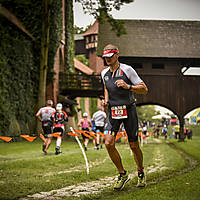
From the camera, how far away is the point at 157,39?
2920 cm

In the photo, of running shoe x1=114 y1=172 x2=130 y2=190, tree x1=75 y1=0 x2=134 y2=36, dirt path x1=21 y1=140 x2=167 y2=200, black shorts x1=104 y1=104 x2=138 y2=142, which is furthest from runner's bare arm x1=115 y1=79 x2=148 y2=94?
tree x1=75 y1=0 x2=134 y2=36

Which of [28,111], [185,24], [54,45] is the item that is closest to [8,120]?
[28,111]

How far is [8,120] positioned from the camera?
59.7 feet

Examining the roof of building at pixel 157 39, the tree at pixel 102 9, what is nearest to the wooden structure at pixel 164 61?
the roof of building at pixel 157 39

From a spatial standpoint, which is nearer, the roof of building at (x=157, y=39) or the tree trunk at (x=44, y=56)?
the tree trunk at (x=44, y=56)

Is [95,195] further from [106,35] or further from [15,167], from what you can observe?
[106,35]

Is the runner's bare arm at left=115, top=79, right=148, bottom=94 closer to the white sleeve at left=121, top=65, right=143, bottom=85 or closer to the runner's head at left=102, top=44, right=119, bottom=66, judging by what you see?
the white sleeve at left=121, top=65, right=143, bottom=85

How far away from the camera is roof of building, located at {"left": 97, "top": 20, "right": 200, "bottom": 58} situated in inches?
1069

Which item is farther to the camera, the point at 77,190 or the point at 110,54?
the point at 77,190

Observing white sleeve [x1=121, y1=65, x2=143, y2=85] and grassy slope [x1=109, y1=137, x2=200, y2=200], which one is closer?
grassy slope [x1=109, y1=137, x2=200, y2=200]

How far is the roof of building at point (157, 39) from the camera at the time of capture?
27148 millimetres

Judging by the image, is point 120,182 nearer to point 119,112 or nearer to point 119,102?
point 119,112

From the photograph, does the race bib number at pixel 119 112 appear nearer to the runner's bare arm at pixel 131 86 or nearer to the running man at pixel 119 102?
the running man at pixel 119 102

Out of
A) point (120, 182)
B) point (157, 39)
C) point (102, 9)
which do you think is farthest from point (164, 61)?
point (120, 182)
